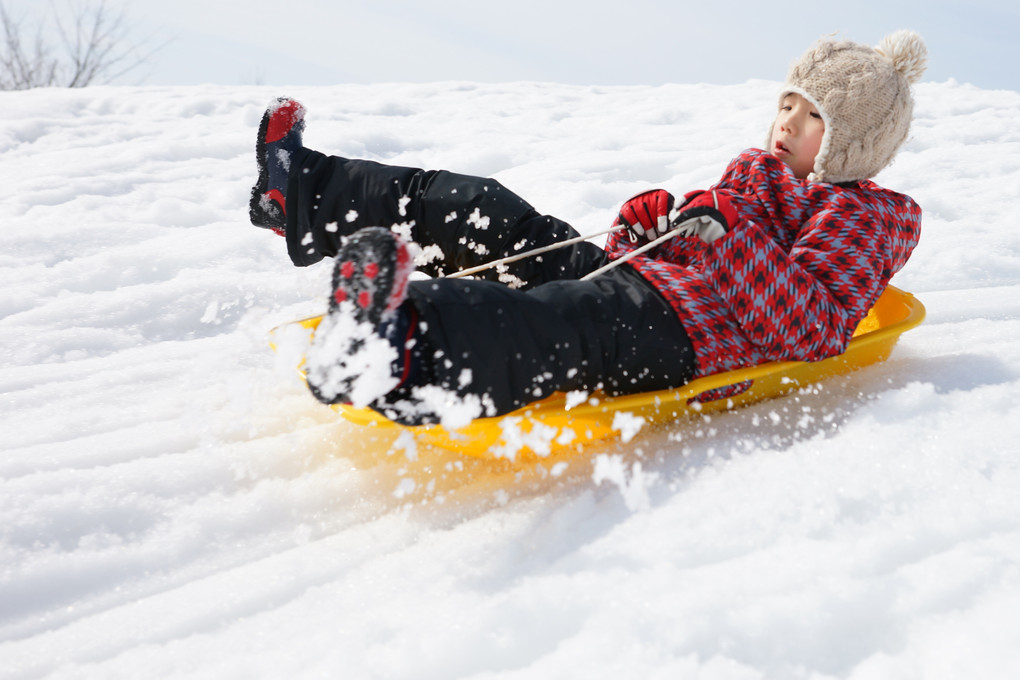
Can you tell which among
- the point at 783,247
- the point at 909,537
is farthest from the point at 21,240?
the point at 909,537

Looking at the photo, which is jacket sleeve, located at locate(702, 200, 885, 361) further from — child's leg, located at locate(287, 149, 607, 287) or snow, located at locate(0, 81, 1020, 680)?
child's leg, located at locate(287, 149, 607, 287)

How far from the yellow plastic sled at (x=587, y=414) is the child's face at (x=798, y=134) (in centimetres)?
39

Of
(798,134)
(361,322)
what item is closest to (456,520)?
(361,322)

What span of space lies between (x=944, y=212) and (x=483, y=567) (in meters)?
2.41

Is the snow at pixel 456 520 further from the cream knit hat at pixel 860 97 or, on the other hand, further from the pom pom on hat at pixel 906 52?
Result: the pom pom on hat at pixel 906 52

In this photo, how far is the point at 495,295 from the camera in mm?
1092

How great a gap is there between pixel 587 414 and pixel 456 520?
26cm

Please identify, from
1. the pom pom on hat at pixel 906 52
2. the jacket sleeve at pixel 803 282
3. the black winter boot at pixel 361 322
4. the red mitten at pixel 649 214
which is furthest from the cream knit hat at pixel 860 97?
the black winter boot at pixel 361 322

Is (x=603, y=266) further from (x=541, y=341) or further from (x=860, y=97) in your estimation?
(x=860, y=97)

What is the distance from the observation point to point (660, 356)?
1.22m

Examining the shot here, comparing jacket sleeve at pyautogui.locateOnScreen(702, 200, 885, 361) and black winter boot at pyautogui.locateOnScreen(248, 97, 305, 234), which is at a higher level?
black winter boot at pyautogui.locateOnScreen(248, 97, 305, 234)

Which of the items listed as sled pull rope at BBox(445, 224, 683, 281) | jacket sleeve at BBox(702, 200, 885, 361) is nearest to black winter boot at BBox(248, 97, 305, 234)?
sled pull rope at BBox(445, 224, 683, 281)

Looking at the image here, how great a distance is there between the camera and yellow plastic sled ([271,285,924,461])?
3.81ft

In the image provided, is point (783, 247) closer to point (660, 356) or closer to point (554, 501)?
point (660, 356)
